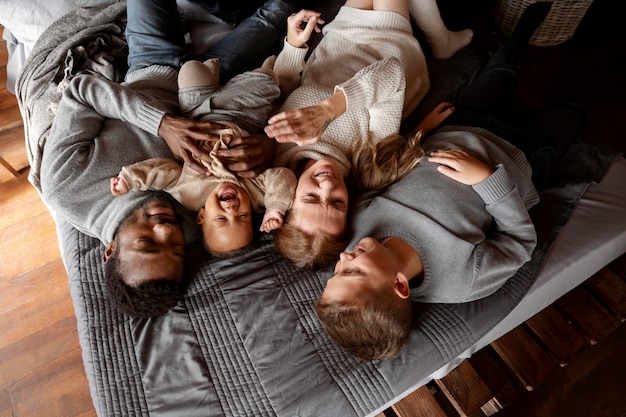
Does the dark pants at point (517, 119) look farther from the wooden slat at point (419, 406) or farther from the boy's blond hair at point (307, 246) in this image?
the wooden slat at point (419, 406)

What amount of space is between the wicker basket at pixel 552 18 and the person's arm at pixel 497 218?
97 centimetres

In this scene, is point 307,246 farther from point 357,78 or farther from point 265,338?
point 357,78

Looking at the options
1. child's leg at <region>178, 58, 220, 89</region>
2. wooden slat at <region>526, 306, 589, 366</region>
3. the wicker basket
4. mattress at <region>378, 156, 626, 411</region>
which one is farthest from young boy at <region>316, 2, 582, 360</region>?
the wicker basket

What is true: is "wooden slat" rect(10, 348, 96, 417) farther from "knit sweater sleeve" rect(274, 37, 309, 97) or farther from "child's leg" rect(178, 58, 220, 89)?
"knit sweater sleeve" rect(274, 37, 309, 97)

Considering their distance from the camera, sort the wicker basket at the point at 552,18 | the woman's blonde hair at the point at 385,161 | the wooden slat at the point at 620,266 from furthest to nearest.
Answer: the wicker basket at the point at 552,18, the wooden slat at the point at 620,266, the woman's blonde hair at the point at 385,161

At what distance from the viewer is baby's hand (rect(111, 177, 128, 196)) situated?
0.91 m

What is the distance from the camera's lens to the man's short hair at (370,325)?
81 centimetres

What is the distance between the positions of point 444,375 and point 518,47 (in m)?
1.03

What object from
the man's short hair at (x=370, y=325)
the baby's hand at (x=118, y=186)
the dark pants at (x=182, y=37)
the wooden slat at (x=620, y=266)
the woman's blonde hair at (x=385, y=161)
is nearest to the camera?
the man's short hair at (x=370, y=325)

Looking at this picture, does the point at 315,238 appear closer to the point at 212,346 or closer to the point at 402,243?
the point at 402,243

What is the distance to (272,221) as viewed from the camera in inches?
38.6

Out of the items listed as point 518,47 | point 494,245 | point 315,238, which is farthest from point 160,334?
point 518,47

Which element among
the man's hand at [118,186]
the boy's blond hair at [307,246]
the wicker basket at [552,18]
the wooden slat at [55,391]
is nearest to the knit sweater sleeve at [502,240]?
the boy's blond hair at [307,246]

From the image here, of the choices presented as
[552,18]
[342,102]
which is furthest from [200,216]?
[552,18]
